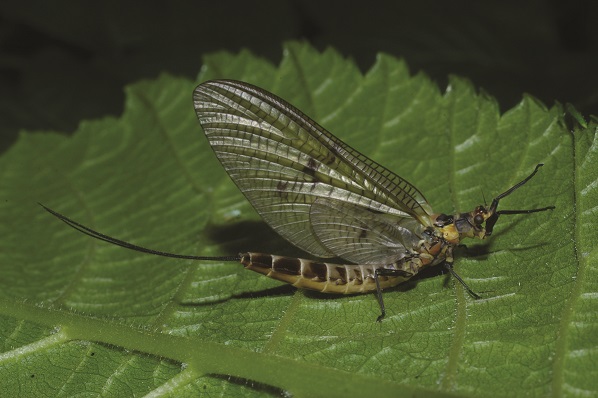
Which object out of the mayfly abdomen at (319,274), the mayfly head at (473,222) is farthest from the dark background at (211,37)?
the mayfly abdomen at (319,274)

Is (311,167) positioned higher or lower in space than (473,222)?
higher

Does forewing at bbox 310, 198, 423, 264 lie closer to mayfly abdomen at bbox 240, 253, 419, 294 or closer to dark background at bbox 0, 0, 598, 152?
mayfly abdomen at bbox 240, 253, 419, 294

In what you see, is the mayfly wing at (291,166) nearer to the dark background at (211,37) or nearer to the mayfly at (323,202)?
the mayfly at (323,202)

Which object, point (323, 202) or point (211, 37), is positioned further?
point (211, 37)

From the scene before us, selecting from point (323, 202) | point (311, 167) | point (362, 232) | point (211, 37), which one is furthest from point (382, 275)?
point (211, 37)

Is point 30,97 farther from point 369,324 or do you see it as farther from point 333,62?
point 369,324

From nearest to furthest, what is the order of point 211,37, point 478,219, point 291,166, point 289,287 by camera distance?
point 478,219 → point 291,166 → point 289,287 → point 211,37

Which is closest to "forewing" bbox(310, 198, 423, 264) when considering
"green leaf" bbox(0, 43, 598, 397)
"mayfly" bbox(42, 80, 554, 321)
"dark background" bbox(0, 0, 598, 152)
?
"mayfly" bbox(42, 80, 554, 321)

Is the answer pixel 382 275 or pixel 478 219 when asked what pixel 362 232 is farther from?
pixel 478 219
